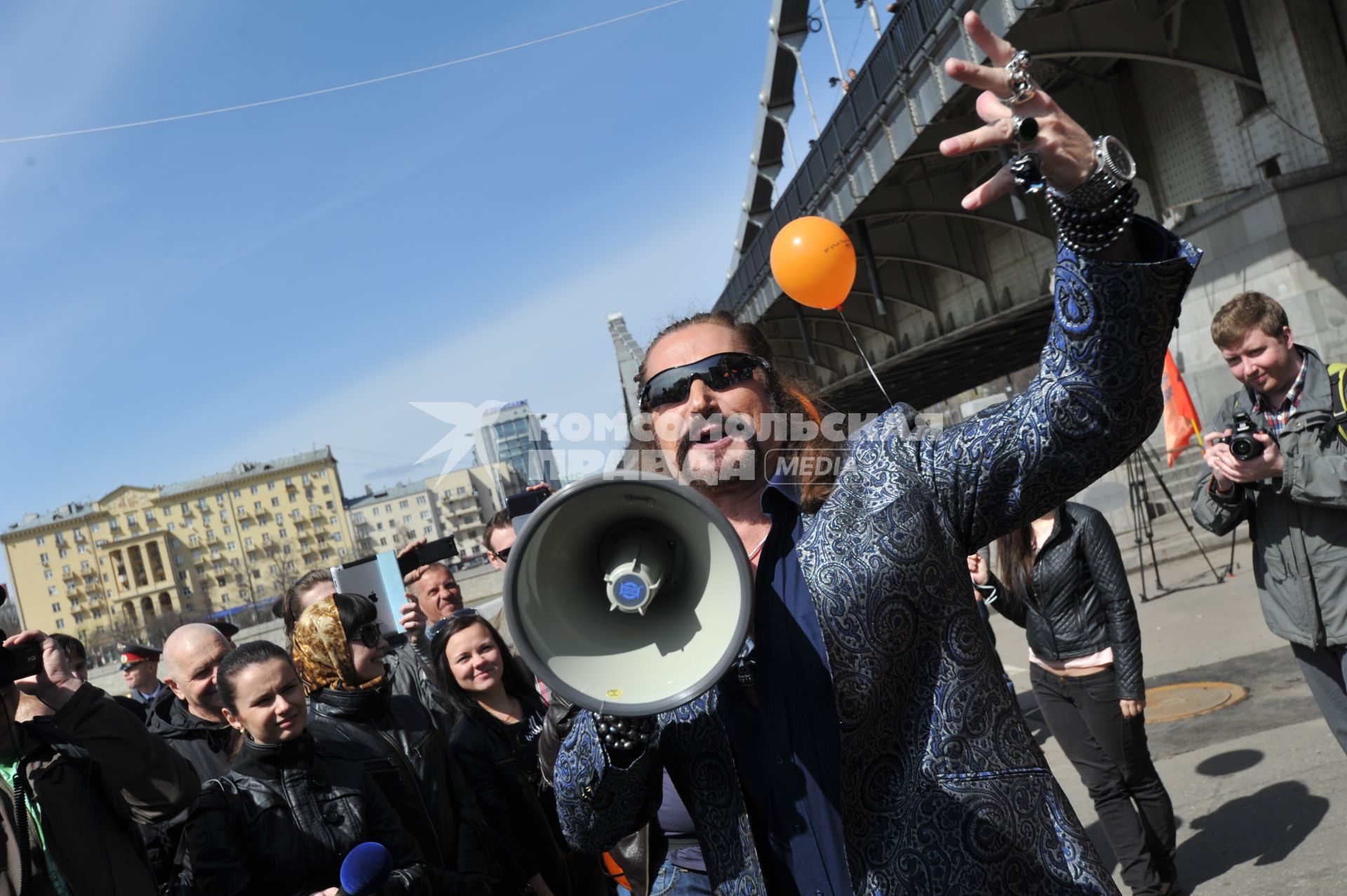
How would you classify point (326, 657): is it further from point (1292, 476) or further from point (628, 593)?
point (1292, 476)

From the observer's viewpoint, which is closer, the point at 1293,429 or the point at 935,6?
the point at 1293,429

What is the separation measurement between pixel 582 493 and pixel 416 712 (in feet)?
9.59

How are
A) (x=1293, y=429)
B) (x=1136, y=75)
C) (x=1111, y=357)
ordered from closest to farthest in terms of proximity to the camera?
1. (x=1111, y=357)
2. (x=1293, y=429)
3. (x=1136, y=75)

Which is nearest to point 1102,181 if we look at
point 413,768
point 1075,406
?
point 1075,406

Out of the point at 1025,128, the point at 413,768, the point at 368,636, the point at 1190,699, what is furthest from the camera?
the point at 1190,699

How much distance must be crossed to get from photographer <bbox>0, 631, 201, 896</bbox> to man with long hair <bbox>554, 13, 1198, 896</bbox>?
181 centimetres

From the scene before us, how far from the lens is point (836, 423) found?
2.51 metres

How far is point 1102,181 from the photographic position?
5.91 ft

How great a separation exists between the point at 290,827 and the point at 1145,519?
1142 cm

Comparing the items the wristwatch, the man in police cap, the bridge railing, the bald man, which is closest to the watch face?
the wristwatch

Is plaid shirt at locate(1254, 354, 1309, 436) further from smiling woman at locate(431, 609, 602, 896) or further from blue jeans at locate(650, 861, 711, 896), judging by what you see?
smiling woman at locate(431, 609, 602, 896)

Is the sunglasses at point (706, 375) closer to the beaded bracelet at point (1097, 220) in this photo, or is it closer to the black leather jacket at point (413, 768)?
the beaded bracelet at point (1097, 220)

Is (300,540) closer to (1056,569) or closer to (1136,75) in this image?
(1136,75)

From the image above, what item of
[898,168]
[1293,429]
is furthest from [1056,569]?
[898,168]
